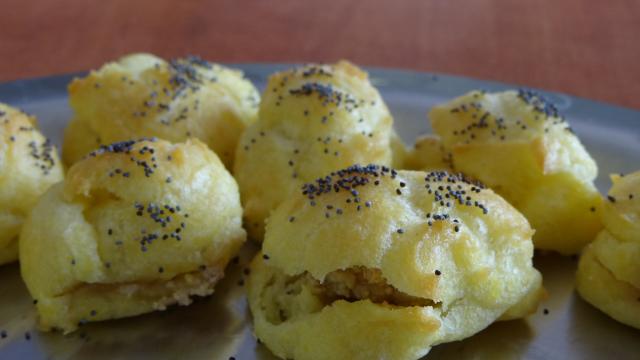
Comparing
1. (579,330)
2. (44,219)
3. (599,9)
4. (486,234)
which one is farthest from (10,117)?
(599,9)

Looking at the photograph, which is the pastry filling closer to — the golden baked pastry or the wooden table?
the golden baked pastry

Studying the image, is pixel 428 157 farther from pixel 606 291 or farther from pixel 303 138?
pixel 606 291

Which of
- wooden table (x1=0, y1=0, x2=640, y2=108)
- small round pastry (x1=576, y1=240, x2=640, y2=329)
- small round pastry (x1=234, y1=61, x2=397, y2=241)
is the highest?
small round pastry (x1=234, y1=61, x2=397, y2=241)

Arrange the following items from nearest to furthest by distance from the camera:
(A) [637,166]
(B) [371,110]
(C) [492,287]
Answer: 1. (C) [492,287]
2. (B) [371,110]
3. (A) [637,166]

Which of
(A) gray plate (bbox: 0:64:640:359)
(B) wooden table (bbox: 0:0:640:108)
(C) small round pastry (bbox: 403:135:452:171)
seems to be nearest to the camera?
(A) gray plate (bbox: 0:64:640:359)

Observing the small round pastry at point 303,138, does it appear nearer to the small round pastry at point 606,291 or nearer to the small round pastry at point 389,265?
the small round pastry at point 389,265

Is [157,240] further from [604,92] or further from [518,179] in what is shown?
[604,92]

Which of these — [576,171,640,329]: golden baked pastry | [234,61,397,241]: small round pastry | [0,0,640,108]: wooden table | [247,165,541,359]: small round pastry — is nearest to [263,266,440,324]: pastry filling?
[247,165,541,359]: small round pastry
